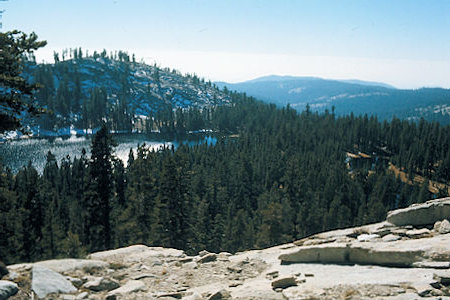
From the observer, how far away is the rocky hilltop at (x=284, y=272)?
12.2m

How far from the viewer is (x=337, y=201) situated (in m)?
71.3

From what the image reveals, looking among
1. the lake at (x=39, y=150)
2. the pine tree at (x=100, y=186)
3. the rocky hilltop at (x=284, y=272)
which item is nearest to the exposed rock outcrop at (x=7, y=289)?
the rocky hilltop at (x=284, y=272)

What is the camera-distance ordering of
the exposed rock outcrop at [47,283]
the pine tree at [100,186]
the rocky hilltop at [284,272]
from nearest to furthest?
the rocky hilltop at [284,272]
the exposed rock outcrop at [47,283]
the pine tree at [100,186]

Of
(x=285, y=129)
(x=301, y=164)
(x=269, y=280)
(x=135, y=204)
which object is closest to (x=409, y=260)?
(x=269, y=280)

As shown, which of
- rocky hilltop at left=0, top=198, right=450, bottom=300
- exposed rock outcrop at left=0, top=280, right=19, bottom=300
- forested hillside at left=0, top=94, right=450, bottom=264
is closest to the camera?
exposed rock outcrop at left=0, top=280, right=19, bottom=300

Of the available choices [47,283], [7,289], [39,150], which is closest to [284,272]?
[47,283]

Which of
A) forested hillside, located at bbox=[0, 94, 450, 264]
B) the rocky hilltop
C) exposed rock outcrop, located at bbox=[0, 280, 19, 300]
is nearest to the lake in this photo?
forested hillside, located at bbox=[0, 94, 450, 264]

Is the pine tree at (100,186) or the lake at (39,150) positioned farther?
the lake at (39,150)

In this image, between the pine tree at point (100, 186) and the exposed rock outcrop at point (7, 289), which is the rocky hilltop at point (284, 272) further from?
the pine tree at point (100, 186)

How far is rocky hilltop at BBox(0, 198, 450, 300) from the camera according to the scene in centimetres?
1223

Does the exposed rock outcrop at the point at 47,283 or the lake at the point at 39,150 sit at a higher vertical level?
the exposed rock outcrop at the point at 47,283

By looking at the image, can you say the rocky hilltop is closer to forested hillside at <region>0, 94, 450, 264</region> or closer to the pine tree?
forested hillside at <region>0, 94, 450, 264</region>

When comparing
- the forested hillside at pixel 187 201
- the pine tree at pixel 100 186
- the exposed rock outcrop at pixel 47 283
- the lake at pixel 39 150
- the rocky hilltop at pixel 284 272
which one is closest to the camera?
the rocky hilltop at pixel 284 272

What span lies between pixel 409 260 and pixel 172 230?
31.3 m
